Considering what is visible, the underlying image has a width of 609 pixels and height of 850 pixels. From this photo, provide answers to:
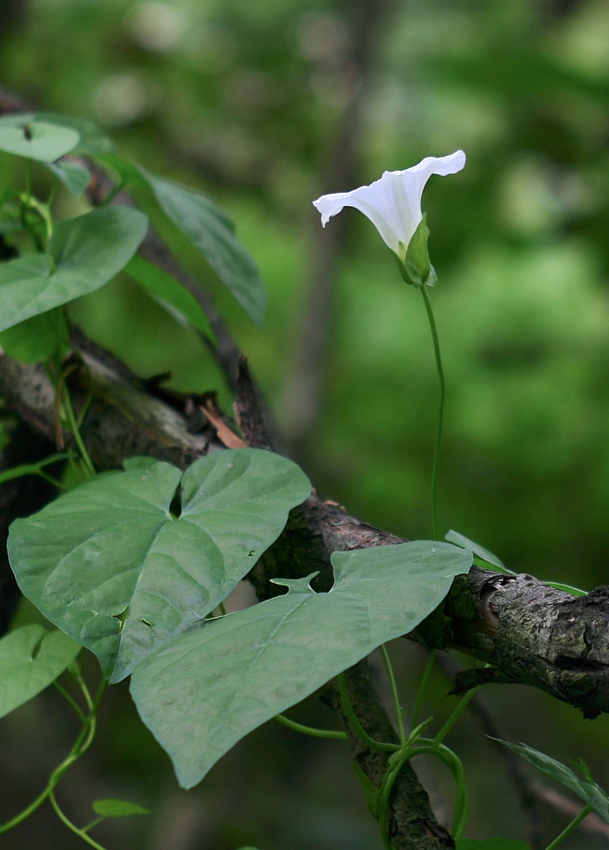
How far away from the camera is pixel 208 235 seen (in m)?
0.54

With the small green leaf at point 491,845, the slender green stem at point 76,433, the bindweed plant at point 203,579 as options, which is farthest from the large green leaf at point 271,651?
the slender green stem at point 76,433

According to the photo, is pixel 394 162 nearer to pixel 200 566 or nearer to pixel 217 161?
pixel 217 161

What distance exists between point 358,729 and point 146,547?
0.12 metres

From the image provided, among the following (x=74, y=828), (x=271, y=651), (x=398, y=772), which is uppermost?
(x=271, y=651)

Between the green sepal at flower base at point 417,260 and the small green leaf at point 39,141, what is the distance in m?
0.21

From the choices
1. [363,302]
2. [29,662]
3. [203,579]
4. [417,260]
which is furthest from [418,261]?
[363,302]

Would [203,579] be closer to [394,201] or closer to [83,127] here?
[394,201]

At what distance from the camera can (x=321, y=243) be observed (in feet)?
5.85

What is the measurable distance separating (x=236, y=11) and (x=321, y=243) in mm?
1614

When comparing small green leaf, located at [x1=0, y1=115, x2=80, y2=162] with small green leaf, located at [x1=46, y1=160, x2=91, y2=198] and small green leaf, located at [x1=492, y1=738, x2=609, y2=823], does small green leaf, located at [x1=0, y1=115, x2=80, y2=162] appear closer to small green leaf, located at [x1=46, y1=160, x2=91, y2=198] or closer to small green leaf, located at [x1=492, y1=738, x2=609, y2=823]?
small green leaf, located at [x1=46, y1=160, x2=91, y2=198]

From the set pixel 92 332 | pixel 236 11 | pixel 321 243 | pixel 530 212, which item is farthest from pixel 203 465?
pixel 236 11

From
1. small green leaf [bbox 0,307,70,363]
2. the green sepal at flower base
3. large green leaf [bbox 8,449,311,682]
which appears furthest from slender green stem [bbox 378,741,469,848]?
small green leaf [bbox 0,307,70,363]

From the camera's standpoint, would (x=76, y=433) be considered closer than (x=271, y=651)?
No

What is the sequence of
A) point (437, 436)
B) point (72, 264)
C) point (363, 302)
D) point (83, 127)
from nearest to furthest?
point (437, 436), point (72, 264), point (83, 127), point (363, 302)
